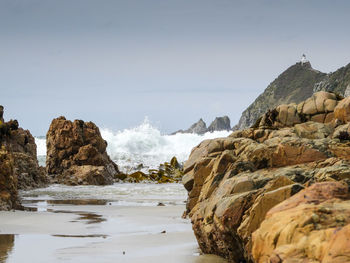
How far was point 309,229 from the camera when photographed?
13.4 feet

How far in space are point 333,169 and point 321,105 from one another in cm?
526

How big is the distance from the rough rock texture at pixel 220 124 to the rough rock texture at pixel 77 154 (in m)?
89.6

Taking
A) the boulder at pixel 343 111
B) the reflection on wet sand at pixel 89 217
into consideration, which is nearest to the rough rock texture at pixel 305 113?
the boulder at pixel 343 111

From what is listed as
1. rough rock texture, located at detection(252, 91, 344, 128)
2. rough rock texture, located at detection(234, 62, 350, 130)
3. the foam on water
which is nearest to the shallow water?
rough rock texture, located at detection(252, 91, 344, 128)

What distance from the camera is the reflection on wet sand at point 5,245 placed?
272 inches

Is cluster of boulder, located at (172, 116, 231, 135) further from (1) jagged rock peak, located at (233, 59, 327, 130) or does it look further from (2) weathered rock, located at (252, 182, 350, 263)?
(2) weathered rock, located at (252, 182, 350, 263)

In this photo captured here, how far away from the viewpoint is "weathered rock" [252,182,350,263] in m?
3.73

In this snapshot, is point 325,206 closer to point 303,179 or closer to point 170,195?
point 303,179

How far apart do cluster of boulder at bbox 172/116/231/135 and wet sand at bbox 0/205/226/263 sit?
104 meters

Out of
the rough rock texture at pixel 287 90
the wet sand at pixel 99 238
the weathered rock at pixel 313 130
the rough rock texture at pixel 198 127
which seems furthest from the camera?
the rough rock texture at pixel 198 127

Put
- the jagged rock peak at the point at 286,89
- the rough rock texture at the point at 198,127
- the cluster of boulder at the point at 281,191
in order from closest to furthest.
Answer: the cluster of boulder at the point at 281,191
the jagged rock peak at the point at 286,89
the rough rock texture at the point at 198,127

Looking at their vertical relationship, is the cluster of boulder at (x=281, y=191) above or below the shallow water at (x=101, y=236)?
above

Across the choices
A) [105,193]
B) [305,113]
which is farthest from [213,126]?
[305,113]

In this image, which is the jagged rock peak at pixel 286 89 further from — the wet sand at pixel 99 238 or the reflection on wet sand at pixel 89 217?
the wet sand at pixel 99 238
